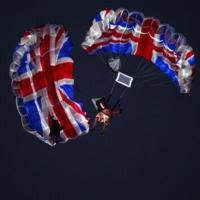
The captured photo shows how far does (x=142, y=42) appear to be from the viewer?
833 inches

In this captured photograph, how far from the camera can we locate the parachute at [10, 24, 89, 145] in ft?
66.4

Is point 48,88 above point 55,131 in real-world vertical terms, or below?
above

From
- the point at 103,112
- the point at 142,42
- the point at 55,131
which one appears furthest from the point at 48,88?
the point at 142,42

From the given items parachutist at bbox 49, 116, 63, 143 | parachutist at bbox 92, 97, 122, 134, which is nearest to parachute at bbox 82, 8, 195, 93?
parachutist at bbox 92, 97, 122, 134

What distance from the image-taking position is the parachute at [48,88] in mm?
20250

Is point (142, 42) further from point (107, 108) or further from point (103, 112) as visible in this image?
point (103, 112)

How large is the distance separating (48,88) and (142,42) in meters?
3.25

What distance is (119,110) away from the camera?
20.6m

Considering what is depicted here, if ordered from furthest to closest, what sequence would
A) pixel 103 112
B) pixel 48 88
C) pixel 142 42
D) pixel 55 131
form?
1. pixel 142 42
2. pixel 48 88
3. pixel 55 131
4. pixel 103 112

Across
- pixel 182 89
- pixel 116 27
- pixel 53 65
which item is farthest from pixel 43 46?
pixel 182 89

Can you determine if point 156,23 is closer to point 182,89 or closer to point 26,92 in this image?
point 182,89

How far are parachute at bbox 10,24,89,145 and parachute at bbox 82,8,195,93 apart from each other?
0.92 meters

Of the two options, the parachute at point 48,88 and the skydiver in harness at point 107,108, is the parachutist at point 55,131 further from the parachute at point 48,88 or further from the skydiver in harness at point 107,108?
the skydiver in harness at point 107,108

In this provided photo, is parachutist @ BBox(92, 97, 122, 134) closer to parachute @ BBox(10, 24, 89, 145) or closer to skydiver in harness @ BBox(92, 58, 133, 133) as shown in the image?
skydiver in harness @ BBox(92, 58, 133, 133)
